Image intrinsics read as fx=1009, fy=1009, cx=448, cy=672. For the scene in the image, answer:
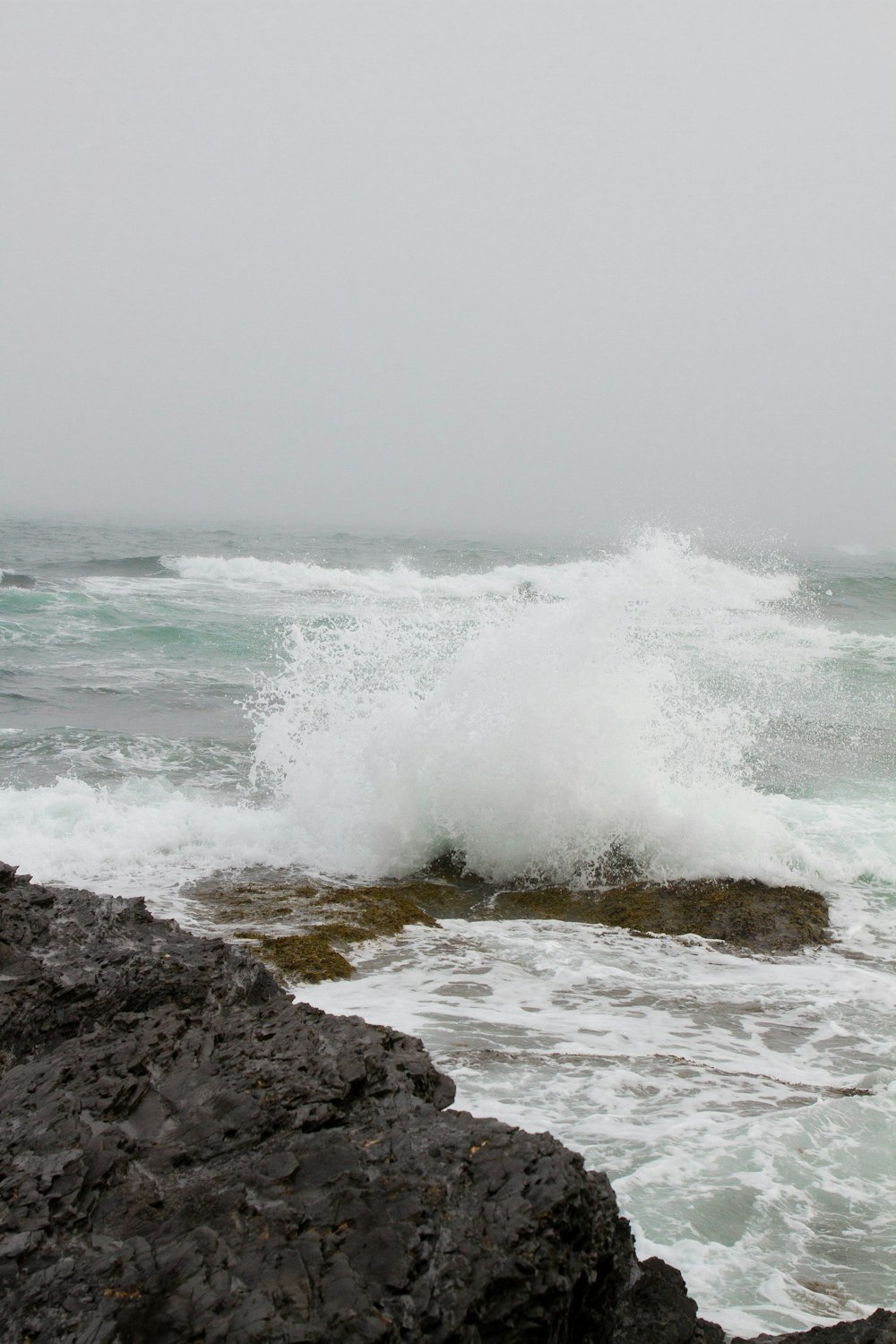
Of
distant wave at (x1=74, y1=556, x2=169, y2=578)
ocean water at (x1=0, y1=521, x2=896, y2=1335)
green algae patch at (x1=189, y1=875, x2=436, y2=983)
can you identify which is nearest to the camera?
ocean water at (x1=0, y1=521, x2=896, y2=1335)

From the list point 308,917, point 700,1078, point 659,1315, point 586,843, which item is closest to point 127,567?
point 586,843

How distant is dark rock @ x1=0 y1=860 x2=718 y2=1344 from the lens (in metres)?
1.92

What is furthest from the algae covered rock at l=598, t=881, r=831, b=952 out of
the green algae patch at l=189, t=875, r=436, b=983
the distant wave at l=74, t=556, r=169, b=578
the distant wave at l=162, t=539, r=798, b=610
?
the distant wave at l=74, t=556, r=169, b=578

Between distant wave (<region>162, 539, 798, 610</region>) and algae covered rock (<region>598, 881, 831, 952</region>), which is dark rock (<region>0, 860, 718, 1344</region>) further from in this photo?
distant wave (<region>162, 539, 798, 610</region>)

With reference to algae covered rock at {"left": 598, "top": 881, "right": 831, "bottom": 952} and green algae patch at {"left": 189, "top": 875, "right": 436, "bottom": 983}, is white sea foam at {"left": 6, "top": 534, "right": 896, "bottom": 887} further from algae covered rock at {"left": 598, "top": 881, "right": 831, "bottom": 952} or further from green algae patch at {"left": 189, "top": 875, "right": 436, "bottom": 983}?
green algae patch at {"left": 189, "top": 875, "right": 436, "bottom": 983}

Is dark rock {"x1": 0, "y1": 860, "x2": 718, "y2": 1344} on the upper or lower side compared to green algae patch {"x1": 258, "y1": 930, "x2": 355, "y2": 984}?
upper

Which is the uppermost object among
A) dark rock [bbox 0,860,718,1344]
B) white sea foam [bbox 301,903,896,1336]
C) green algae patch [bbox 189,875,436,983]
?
dark rock [bbox 0,860,718,1344]

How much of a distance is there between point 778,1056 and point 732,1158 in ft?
3.94

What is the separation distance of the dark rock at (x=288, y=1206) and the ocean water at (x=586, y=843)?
1.08 metres

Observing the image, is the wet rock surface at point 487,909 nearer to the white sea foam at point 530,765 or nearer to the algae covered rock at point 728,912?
the algae covered rock at point 728,912

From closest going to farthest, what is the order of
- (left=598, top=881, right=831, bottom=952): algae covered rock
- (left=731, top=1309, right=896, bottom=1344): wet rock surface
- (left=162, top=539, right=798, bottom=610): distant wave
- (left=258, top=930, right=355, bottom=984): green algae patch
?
(left=731, top=1309, right=896, bottom=1344): wet rock surface
(left=258, top=930, right=355, bottom=984): green algae patch
(left=598, top=881, right=831, bottom=952): algae covered rock
(left=162, top=539, right=798, bottom=610): distant wave

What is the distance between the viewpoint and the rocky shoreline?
6.29ft

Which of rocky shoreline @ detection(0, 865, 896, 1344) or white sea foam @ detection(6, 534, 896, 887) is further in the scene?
white sea foam @ detection(6, 534, 896, 887)

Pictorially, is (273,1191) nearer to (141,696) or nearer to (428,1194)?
(428,1194)
